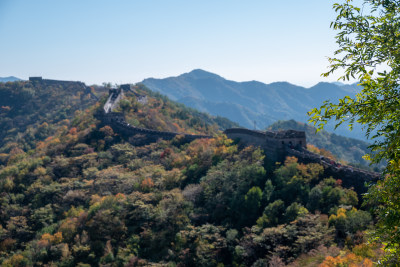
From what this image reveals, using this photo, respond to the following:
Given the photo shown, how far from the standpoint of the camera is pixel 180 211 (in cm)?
3550

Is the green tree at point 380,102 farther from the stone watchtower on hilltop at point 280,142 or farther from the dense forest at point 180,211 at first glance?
the stone watchtower on hilltop at point 280,142

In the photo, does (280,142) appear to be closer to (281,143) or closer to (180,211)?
(281,143)

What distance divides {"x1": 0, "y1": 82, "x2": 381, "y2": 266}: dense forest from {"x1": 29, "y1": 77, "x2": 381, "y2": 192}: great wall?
1062 millimetres

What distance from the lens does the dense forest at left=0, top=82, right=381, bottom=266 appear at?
85.1ft

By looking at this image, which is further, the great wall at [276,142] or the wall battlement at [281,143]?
the great wall at [276,142]

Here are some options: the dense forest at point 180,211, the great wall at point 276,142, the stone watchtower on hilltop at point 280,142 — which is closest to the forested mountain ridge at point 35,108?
the great wall at point 276,142

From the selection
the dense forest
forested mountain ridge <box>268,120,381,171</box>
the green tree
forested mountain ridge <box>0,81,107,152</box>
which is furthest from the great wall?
forested mountain ridge <box>268,120,381,171</box>

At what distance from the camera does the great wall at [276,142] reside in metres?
31.8

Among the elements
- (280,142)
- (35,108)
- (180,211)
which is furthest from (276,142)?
(35,108)

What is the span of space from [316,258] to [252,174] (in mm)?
15531

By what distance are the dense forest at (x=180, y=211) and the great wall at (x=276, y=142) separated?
1.06 meters

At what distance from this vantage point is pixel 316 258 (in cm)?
2280

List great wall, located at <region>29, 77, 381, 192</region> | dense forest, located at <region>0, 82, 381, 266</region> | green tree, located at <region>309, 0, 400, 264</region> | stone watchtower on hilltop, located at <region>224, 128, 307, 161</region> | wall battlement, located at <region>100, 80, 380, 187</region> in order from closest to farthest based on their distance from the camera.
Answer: green tree, located at <region>309, 0, 400, 264</region> → dense forest, located at <region>0, 82, 381, 266</region> → wall battlement, located at <region>100, 80, 380, 187</region> → great wall, located at <region>29, 77, 381, 192</region> → stone watchtower on hilltop, located at <region>224, 128, 307, 161</region>

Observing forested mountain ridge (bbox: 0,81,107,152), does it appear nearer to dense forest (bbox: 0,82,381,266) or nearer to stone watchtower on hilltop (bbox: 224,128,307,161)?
dense forest (bbox: 0,82,381,266)
